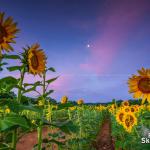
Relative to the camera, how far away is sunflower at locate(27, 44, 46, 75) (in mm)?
5445

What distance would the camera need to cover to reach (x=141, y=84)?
6.41 meters

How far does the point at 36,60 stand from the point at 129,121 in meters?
5.66

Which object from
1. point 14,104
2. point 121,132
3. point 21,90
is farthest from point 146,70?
point 121,132

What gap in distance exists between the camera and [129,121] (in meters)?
10.8

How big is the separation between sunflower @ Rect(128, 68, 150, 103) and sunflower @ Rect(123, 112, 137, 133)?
4233 mm

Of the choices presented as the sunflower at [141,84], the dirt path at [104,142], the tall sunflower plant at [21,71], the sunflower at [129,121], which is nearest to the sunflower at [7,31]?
the tall sunflower plant at [21,71]

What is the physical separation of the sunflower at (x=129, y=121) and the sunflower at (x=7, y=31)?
594 cm

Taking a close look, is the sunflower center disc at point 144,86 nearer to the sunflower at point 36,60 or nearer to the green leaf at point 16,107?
the sunflower at point 36,60

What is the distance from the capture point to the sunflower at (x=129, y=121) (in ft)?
34.9

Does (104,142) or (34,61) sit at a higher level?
(34,61)

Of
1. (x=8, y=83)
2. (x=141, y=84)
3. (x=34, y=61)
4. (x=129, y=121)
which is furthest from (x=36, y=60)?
(x=129, y=121)

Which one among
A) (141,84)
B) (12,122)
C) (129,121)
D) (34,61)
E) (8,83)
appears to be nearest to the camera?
(12,122)

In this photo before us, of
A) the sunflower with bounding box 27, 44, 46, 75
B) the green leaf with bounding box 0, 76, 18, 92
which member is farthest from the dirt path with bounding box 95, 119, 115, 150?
the green leaf with bounding box 0, 76, 18, 92

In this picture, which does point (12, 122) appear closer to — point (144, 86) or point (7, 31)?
point (7, 31)
